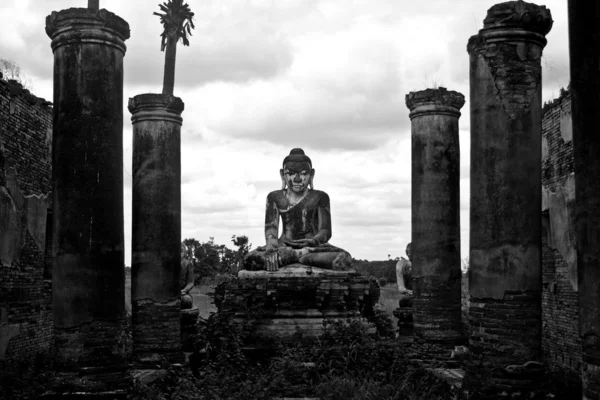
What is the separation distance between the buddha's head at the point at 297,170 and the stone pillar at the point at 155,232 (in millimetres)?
2640

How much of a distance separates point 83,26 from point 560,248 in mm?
9417

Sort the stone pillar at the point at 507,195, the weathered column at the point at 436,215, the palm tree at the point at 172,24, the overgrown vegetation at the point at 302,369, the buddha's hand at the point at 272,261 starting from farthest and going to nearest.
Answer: the palm tree at the point at 172,24
the buddha's hand at the point at 272,261
the weathered column at the point at 436,215
the overgrown vegetation at the point at 302,369
the stone pillar at the point at 507,195

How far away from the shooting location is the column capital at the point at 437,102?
12.4 m

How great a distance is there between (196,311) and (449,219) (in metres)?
5.22

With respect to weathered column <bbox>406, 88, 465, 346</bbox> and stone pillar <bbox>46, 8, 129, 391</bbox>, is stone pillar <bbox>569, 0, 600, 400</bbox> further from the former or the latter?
weathered column <bbox>406, 88, 465, 346</bbox>

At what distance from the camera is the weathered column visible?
1225 centimetres

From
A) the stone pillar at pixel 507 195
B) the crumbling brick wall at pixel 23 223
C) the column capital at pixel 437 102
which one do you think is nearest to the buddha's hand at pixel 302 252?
the column capital at pixel 437 102

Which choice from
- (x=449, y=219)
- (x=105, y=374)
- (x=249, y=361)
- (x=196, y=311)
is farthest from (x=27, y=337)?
(x=449, y=219)

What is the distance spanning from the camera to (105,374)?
7.95 metres

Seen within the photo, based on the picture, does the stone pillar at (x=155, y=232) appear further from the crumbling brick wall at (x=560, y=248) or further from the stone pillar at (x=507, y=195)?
the crumbling brick wall at (x=560, y=248)

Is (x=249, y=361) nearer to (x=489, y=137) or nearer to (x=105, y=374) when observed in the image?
(x=105, y=374)

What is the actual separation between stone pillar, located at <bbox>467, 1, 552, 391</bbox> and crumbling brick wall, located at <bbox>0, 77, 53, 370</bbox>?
8.32 m

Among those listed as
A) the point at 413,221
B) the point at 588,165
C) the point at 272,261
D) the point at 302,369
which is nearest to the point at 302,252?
the point at 272,261

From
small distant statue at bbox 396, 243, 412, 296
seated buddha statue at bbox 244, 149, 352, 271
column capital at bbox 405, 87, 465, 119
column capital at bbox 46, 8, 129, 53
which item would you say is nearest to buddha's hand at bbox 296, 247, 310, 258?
seated buddha statue at bbox 244, 149, 352, 271
